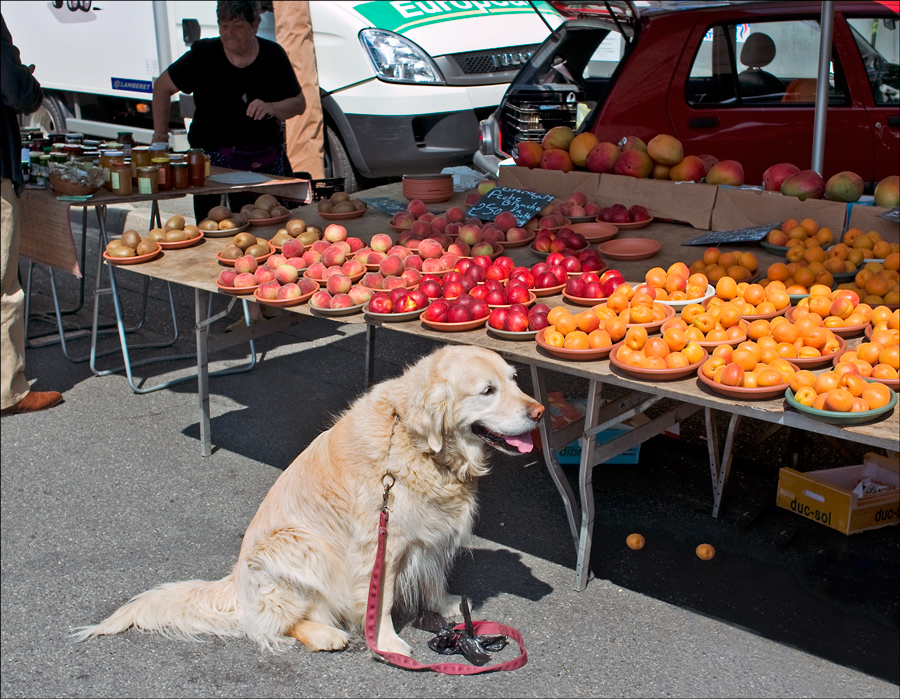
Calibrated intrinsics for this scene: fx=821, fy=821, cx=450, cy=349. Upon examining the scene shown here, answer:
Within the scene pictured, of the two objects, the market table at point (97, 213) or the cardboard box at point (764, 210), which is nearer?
the cardboard box at point (764, 210)

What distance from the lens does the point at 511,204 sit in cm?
451

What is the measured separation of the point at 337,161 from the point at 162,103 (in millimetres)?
2789

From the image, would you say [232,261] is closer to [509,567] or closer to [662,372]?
[509,567]

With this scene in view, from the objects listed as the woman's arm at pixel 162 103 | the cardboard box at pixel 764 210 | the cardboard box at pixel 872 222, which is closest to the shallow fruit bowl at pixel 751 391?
the cardboard box at pixel 872 222

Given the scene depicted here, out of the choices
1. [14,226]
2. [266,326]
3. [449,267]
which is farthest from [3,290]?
[449,267]

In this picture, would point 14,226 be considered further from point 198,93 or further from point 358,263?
point 358,263

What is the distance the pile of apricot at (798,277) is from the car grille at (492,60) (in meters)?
5.56

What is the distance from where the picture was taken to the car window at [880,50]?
226 inches

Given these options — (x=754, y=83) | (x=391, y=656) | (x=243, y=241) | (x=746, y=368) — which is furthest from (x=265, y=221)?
(x=754, y=83)

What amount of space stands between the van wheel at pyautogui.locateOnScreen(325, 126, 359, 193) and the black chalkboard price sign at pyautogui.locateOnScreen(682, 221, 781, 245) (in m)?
5.28

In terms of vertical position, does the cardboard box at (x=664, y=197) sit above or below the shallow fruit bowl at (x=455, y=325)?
above

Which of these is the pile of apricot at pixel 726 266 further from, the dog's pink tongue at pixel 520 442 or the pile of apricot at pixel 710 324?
the dog's pink tongue at pixel 520 442

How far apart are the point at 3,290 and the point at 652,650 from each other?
4208 mm

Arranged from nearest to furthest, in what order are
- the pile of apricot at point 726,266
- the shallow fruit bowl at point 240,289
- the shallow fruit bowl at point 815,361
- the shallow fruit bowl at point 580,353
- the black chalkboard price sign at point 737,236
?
1. the shallow fruit bowl at point 815,361
2. the shallow fruit bowl at point 580,353
3. the pile of apricot at point 726,266
4. the shallow fruit bowl at point 240,289
5. the black chalkboard price sign at point 737,236
